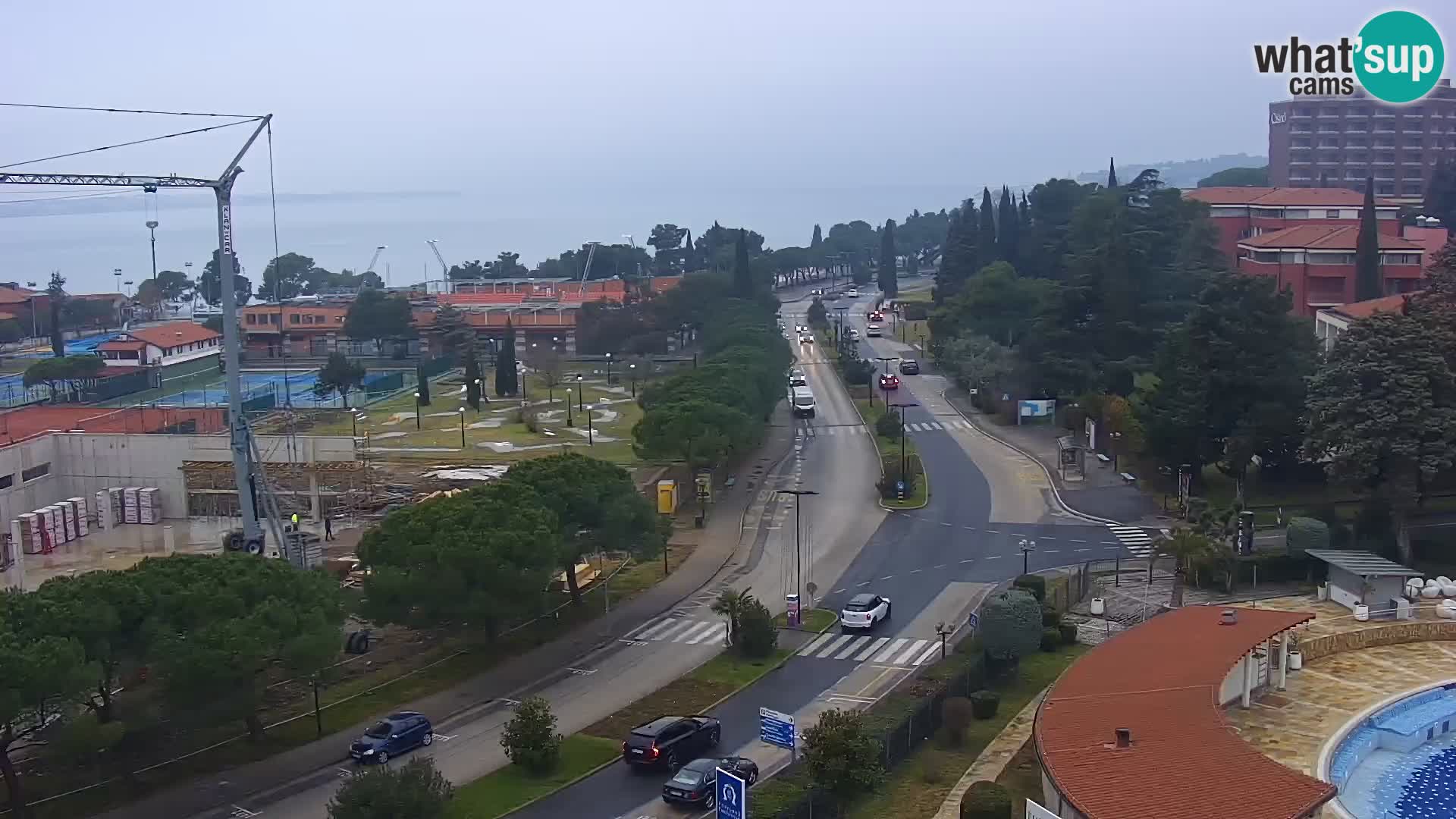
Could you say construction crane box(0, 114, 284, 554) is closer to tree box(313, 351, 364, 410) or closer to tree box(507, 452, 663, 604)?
tree box(507, 452, 663, 604)

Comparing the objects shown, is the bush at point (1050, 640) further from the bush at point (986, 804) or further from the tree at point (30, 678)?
the tree at point (30, 678)

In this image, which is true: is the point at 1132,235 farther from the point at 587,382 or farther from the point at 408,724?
the point at 408,724

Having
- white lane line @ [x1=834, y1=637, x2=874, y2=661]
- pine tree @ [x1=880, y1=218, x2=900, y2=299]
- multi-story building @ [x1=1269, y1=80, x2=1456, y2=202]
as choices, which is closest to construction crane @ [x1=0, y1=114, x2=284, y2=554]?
white lane line @ [x1=834, y1=637, x2=874, y2=661]

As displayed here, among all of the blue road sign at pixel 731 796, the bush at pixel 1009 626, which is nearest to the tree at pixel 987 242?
the bush at pixel 1009 626

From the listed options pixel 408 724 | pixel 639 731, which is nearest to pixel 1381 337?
pixel 639 731

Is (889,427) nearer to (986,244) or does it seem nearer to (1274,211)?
(986,244)

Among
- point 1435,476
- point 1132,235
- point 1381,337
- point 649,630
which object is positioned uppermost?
point 1132,235
